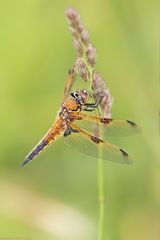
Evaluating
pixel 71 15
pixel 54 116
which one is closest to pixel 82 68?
pixel 71 15

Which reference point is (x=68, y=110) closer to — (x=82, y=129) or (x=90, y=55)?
(x=82, y=129)

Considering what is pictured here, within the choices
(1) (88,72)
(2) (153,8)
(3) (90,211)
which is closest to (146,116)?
(3) (90,211)

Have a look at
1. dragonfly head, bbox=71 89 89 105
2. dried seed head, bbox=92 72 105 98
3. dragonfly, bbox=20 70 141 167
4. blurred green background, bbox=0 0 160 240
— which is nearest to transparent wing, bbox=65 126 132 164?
dragonfly, bbox=20 70 141 167

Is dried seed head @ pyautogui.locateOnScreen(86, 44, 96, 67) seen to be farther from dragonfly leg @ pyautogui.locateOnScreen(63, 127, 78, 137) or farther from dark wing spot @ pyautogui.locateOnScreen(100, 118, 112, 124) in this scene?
dragonfly leg @ pyautogui.locateOnScreen(63, 127, 78, 137)

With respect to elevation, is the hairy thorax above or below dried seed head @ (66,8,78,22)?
below

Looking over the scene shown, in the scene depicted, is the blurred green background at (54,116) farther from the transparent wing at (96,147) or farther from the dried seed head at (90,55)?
the dried seed head at (90,55)

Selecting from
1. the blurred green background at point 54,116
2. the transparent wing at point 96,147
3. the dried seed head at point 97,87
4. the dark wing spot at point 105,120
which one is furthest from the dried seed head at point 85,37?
the blurred green background at point 54,116
